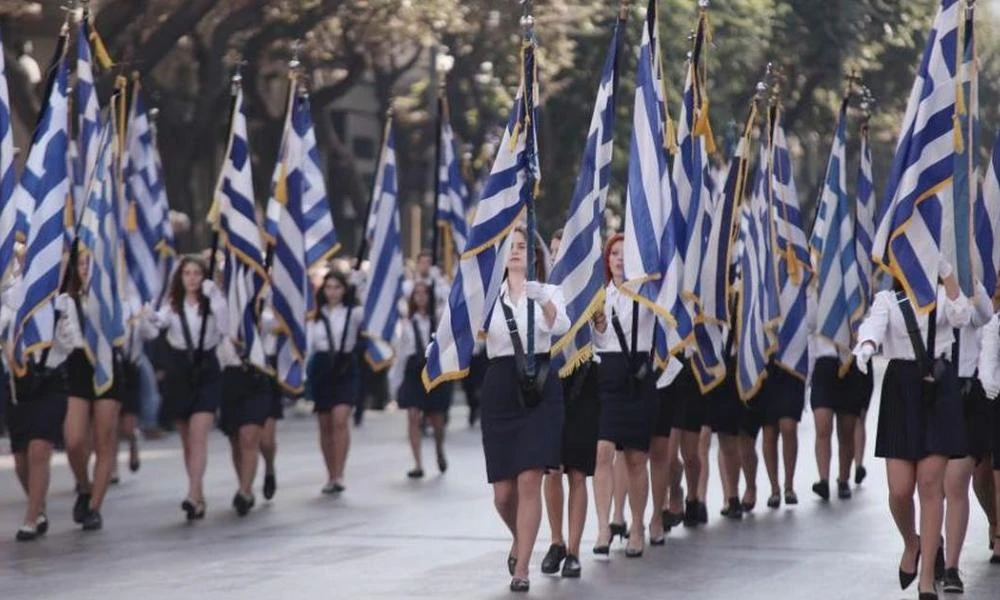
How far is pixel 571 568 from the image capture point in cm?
1306

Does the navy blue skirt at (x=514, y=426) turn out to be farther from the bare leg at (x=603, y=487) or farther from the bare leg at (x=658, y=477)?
the bare leg at (x=658, y=477)

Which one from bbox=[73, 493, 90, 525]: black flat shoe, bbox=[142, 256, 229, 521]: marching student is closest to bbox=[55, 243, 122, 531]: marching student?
bbox=[73, 493, 90, 525]: black flat shoe

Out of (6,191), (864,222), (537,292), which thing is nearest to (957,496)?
(537,292)

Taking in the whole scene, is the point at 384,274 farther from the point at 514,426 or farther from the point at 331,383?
the point at 514,426

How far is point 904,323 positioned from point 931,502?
3.00ft

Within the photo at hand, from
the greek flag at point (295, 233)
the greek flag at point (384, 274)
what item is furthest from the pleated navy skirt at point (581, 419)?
the greek flag at point (384, 274)

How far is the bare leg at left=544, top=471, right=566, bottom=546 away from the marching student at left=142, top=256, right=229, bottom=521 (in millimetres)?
3953

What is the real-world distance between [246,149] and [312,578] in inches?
242

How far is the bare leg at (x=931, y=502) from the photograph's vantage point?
1180cm

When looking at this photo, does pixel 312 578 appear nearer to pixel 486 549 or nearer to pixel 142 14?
pixel 486 549

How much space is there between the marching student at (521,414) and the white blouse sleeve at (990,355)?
2.25 m

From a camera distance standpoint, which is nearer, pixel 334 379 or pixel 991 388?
pixel 991 388

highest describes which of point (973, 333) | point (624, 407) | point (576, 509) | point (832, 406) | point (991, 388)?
point (973, 333)

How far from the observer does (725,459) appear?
54.3ft
